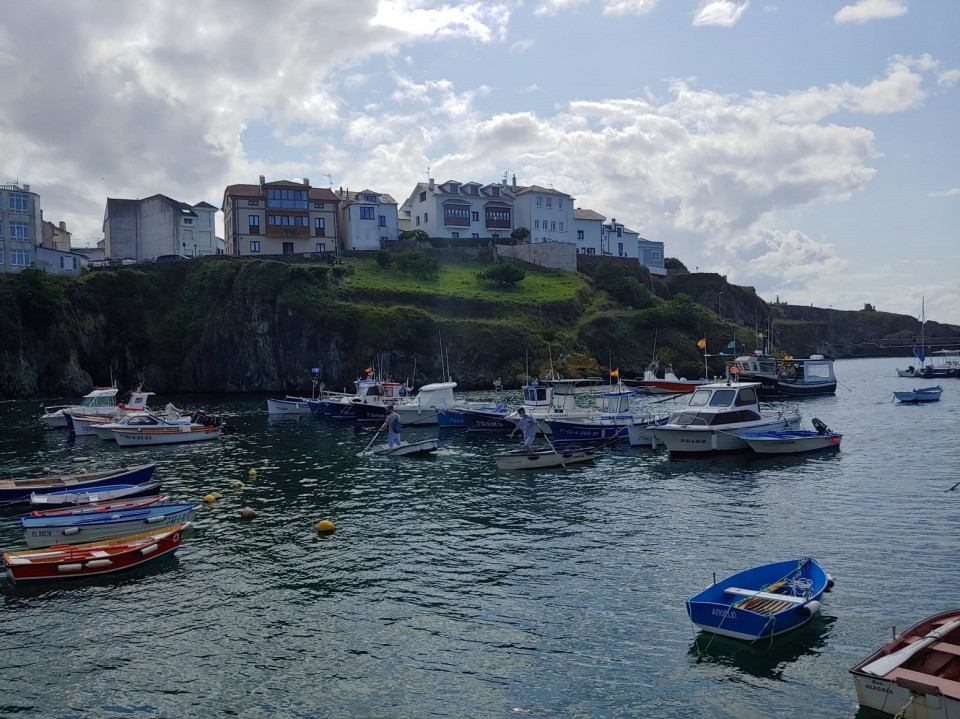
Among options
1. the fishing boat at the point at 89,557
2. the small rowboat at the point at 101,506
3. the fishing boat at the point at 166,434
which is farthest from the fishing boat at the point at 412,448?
the fishing boat at the point at 89,557

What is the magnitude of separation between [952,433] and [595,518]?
104 feet

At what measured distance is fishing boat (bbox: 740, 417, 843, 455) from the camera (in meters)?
37.9

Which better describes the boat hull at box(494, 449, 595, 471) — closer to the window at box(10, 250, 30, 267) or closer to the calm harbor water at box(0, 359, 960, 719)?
the calm harbor water at box(0, 359, 960, 719)

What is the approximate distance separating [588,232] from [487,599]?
118 metres

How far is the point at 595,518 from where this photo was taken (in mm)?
26156

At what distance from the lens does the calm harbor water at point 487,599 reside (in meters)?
13.9

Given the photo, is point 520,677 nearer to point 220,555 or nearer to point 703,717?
point 703,717

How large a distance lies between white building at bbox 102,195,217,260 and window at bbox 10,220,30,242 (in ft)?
58.7

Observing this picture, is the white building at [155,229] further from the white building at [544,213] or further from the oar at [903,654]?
the oar at [903,654]

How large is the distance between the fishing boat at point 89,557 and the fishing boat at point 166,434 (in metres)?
26.1

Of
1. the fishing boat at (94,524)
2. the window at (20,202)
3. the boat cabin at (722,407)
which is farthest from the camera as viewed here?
the window at (20,202)

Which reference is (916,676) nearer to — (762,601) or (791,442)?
(762,601)

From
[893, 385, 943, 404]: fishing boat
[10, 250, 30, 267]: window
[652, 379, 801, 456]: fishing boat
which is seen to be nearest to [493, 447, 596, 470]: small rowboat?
[652, 379, 801, 456]: fishing boat

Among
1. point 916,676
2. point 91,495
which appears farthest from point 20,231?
point 916,676
